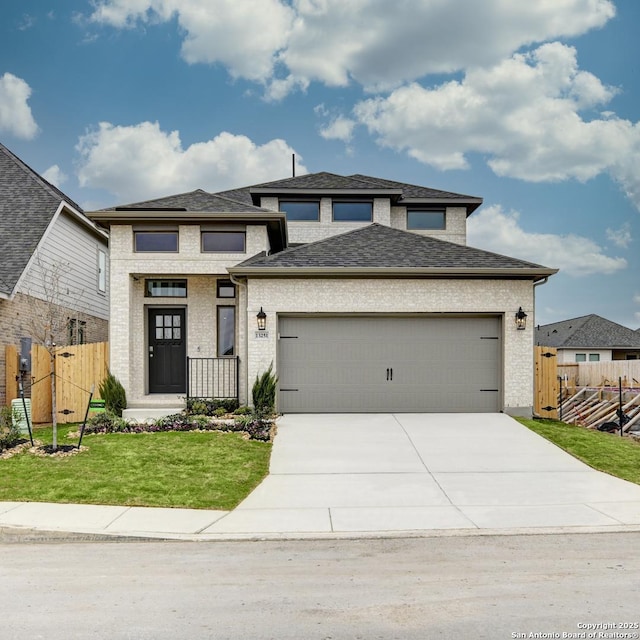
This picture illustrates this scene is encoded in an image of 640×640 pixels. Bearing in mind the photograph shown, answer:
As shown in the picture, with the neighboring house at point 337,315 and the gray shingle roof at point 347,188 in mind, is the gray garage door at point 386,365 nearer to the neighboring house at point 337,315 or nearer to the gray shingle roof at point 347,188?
the neighboring house at point 337,315

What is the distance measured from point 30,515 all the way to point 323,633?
5005mm

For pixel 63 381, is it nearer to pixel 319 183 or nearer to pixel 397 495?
pixel 397 495

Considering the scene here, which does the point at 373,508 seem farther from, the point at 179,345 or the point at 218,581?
the point at 179,345

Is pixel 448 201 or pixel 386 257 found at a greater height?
pixel 448 201

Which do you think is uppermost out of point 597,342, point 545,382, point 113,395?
point 597,342

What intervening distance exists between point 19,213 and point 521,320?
15035 mm

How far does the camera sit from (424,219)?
2525 centimetres

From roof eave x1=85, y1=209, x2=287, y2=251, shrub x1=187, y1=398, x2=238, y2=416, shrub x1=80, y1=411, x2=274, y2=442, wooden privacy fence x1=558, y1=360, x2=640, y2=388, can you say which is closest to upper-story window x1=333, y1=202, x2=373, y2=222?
roof eave x1=85, y1=209, x2=287, y2=251

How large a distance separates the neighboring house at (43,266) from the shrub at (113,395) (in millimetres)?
1954

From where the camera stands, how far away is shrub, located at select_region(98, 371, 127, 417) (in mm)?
14875

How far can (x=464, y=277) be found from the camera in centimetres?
1484

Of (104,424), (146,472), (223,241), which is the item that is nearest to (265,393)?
(104,424)

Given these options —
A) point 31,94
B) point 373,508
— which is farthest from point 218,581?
point 31,94

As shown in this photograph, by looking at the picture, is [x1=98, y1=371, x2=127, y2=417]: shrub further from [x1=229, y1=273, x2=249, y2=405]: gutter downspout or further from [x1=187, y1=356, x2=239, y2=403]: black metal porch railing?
[x1=229, y1=273, x2=249, y2=405]: gutter downspout
